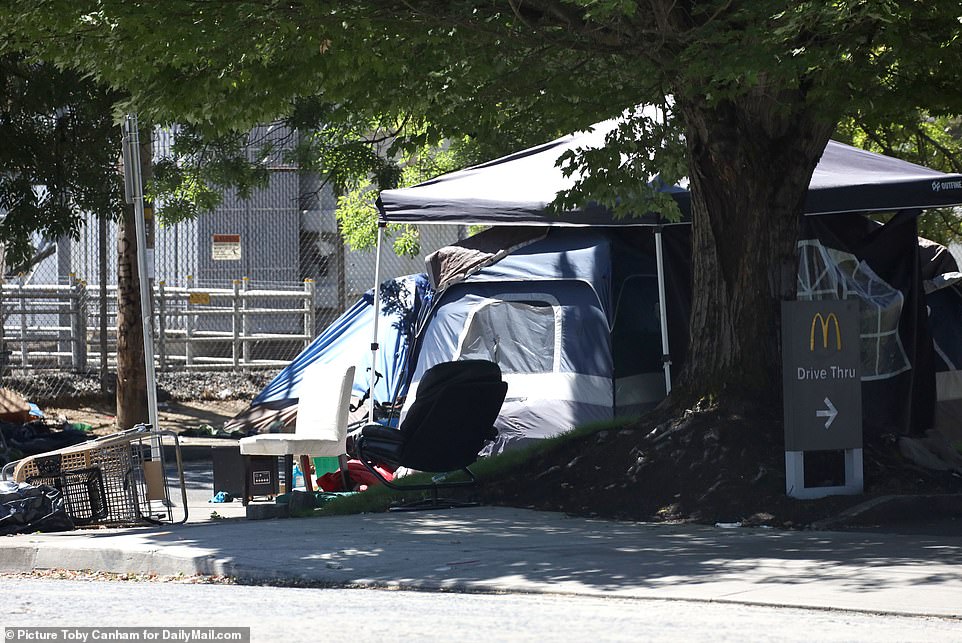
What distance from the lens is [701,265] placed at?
10984mm

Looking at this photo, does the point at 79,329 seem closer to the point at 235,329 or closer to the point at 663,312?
the point at 235,329

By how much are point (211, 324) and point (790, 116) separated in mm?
18093

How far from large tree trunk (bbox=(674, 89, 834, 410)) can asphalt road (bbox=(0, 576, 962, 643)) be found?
163 inches

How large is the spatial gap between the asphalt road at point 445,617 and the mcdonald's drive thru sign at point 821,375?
3.54 m

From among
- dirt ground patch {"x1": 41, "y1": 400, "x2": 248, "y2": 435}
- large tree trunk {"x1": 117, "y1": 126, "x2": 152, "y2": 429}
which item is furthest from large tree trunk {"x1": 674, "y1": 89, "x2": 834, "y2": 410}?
dirt ground patch {"x1": 41, "y1": 400, "x2": 248, "y2": 435}

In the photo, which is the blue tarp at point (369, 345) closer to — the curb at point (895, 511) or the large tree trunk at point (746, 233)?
the large tree trunk at point (746, 233)

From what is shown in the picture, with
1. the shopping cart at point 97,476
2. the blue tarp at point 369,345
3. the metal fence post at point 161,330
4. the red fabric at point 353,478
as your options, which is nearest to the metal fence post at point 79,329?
the metal fence post at point 161,330

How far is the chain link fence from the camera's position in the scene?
20.3 m

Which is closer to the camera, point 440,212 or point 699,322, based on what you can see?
point 699,322

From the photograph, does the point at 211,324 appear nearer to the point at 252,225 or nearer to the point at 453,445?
the point at 252,225

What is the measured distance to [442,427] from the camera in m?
10.6

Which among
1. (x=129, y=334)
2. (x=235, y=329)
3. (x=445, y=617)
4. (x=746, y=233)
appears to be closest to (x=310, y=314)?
(x=235, y=329)

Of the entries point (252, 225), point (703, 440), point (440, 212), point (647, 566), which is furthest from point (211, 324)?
point (647, 566)

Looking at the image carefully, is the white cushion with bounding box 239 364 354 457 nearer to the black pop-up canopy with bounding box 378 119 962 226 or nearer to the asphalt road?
the black pop-up canopy with bounding box 378 119 962 226
